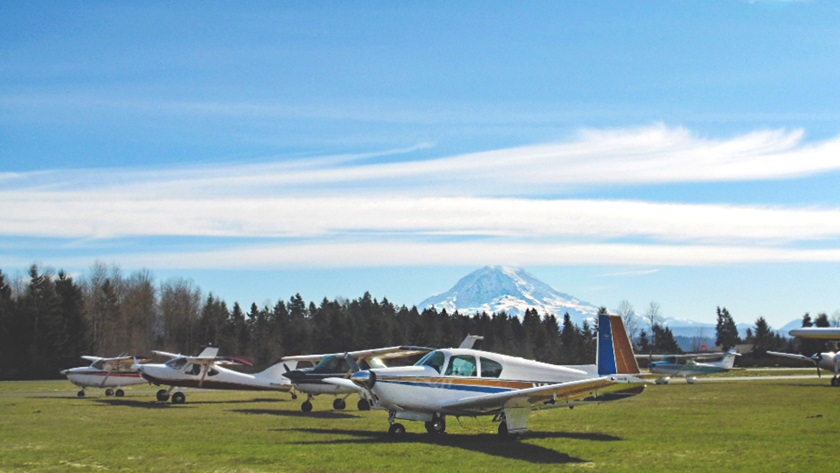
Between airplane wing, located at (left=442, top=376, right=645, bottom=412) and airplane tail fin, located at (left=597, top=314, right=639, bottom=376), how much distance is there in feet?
4.02

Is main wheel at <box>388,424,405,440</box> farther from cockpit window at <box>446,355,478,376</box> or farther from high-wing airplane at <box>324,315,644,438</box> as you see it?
cockpit window at <box>446,355,478,376</box>

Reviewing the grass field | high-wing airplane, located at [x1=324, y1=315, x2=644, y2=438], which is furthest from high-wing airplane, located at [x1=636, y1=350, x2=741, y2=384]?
high-wing airplane, located at [x1=324, y1=315, x2=644, y2=438]

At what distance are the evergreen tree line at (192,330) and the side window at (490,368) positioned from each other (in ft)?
215

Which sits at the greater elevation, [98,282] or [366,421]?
[98,282]

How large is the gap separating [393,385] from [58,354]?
229 feet

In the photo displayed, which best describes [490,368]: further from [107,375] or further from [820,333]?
[820,333]

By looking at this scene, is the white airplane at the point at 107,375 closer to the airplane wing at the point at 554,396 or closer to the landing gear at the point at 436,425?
the landing gear at the point at 436,425

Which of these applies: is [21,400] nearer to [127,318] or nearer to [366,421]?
[366,421]

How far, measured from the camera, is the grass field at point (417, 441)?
14.0m

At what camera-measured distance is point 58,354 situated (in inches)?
3059

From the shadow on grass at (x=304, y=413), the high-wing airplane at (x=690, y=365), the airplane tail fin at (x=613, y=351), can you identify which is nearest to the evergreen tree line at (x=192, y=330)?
the high-wing airplane at (x=690, y=365)

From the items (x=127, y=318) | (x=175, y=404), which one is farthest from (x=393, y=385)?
(x=127, y=318)

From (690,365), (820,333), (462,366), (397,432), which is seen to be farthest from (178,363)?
(690,365)

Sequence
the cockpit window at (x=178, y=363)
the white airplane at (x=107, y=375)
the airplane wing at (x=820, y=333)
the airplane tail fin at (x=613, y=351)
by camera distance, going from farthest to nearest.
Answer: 1. the airplane wing at (x=820, y=333)
2. the white airplane at (x=107, y=375)
3. the cockpit window at (x=178, y=363)
4. the airplane tail fin at (x=613, y=351)
